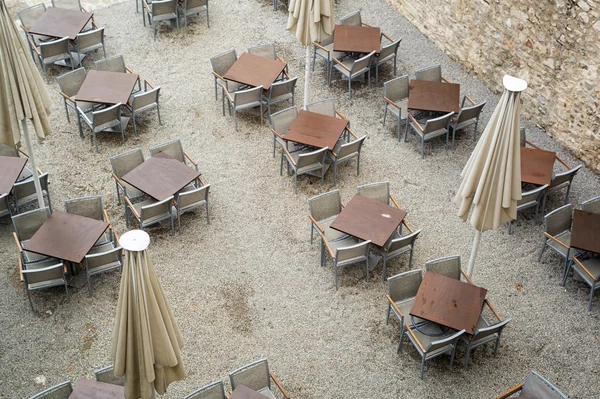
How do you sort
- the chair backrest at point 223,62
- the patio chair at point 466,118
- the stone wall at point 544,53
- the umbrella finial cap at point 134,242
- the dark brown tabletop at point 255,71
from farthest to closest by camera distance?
the chair backrest at point 223,62 < the dark brown tabletop at point 255,71 < the patio chair at point 466,118 < the stone wall at point 544,53 < the umbrella finial cap at point 134,242

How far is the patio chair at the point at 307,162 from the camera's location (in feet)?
40.9

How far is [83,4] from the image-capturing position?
55.8ft

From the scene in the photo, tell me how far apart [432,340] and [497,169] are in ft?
8.63

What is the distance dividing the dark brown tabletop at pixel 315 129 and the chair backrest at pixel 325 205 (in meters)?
1.16

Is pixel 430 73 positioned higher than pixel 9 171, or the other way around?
pixel 430 73

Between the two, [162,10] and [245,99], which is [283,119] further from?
[162,10]

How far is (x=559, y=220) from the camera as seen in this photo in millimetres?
11641

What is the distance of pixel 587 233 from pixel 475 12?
5.44m

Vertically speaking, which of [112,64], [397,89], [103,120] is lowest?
[103,120]

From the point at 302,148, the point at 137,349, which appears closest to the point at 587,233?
the point at 302,148

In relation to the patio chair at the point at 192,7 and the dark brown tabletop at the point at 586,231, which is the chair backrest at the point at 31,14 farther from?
the dark brown tabletop at the point at 586,231

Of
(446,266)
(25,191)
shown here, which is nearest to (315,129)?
(446,266)

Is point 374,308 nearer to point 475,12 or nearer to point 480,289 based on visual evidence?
point 480,289

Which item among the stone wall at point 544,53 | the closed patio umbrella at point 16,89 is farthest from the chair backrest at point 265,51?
the closed patio umbrella at point 16,89
